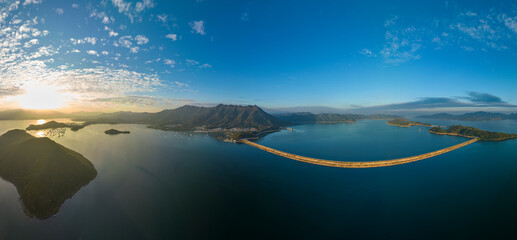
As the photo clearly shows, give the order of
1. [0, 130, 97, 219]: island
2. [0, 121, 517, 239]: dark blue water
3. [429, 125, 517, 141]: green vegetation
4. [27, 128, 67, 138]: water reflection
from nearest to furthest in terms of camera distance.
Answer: [0, 121, 517, 239]: dark blue water, [0, 130, 97, 219]: island, [429, 125, 517, 141]: green vegetation, [27, 128, 67, 138]: water reflection

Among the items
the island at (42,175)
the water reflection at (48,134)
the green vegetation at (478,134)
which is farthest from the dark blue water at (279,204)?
the water reflection at (48,134)

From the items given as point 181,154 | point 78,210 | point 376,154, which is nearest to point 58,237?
point 78,210

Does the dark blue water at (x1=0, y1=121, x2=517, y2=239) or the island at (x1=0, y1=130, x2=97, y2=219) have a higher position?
the island at (x1=0, y1=130, x2=97, y2=219)

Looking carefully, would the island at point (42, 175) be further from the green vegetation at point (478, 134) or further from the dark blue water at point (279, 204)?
the green vegetation at point (478, 134)

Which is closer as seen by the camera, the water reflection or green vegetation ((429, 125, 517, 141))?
green vegetation ((429, 125, 517, 141))

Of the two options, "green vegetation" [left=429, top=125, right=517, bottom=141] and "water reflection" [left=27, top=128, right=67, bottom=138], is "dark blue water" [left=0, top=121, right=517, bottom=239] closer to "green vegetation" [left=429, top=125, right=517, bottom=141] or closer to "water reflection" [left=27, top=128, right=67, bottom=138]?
"green vegetation" [left=429, top=125, right=517, bottom=141]

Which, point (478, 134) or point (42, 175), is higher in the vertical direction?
point (42, 175)

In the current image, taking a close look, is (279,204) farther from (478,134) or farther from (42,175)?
(478,134)

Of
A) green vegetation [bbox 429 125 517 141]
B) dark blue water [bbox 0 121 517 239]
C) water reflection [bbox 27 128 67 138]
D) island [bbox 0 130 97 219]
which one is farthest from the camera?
water reflection [bbox 27 128 67 138]

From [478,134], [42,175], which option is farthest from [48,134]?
[478,134]

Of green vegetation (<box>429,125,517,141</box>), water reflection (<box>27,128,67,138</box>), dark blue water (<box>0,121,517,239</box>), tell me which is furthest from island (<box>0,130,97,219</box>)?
green vegetation (<box>429,125,517,141</box>)
